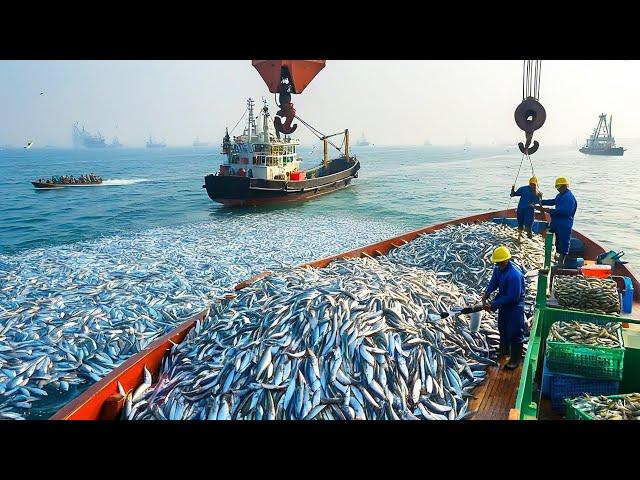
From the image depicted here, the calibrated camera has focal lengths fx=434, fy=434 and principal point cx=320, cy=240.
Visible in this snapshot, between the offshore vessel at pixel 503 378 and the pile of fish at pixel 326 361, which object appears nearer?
the offshore vessel at pixel 503 378

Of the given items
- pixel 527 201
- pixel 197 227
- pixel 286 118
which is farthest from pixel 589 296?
pixel 286 118

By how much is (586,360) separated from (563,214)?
4524 millimetres

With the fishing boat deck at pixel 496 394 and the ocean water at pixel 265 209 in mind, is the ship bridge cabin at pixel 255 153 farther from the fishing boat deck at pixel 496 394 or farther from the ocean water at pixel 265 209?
the fishing boat deck at pixel 496 394

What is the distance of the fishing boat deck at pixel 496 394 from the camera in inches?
193

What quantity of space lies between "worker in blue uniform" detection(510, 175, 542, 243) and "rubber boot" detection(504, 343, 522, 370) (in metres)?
4.96

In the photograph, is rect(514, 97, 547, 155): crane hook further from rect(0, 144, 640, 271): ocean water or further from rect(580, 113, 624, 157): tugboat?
rect(580, 113, 624, 157): tugboat

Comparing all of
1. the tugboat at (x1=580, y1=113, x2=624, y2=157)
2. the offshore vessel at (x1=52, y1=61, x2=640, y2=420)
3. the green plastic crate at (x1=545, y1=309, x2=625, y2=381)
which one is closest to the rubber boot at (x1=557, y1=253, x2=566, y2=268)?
the offshore vessel at (x1=52, y1=61, x2=640, y2=420)

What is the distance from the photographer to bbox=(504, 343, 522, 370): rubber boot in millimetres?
5629

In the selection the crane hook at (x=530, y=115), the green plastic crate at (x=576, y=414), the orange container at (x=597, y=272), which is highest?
the crane hook at (x=530, y=115)

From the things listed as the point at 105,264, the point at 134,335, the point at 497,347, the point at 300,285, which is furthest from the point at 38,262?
the point at 497,347

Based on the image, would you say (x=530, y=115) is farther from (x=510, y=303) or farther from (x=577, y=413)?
(x=577, y=413)

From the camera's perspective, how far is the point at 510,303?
558 centimetres

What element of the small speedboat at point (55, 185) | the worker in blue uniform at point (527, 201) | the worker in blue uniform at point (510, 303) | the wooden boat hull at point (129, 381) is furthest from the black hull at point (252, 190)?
the worker in blue uniform at point (510, 303)

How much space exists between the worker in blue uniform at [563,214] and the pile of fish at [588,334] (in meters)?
3.58
